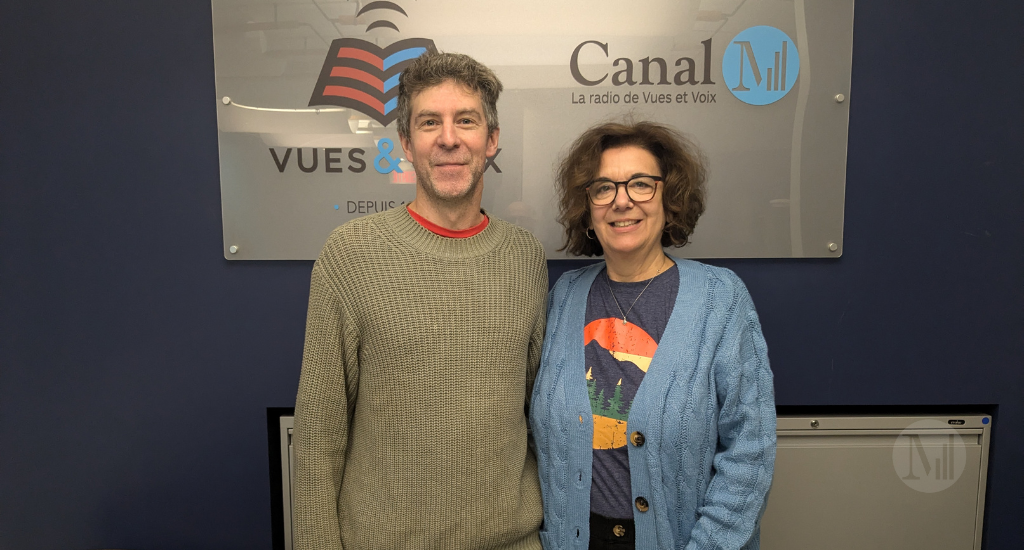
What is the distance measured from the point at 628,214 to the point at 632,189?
0.06 m

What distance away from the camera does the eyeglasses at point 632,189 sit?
107 centimetres

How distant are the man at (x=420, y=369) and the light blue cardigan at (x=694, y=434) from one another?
131 millimetres

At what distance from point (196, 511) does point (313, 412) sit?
2.97ft

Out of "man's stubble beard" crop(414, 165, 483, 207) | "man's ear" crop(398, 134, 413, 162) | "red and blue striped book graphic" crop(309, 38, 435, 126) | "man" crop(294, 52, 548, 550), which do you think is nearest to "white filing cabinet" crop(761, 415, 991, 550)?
"man" crop(294, 52, 548, 550)

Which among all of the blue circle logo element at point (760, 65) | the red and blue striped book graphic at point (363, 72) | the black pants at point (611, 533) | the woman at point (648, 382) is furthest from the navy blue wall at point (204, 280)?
the black pants at point (611, 533)

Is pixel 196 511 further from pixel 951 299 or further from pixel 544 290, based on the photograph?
pixel 951 299

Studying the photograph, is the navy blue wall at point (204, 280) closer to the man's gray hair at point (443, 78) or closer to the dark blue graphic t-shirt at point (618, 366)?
the dark blue graphic t-shirt at point (618, 366)

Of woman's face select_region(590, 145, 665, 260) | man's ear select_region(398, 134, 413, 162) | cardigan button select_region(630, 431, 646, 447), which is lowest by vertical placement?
cardigan button select_region(630, 431, 646, 447)

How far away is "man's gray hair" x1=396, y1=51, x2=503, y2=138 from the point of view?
105cm

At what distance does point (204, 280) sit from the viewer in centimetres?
150

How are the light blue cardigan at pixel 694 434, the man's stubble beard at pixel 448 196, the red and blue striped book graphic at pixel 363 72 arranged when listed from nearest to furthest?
the light blue cardigan at pixel 694 434
the man's stubble beard at pixel 448 196
the red and blue striped book graphic at pixel 363 72

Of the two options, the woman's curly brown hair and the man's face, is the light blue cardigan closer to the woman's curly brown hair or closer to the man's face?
the woman's curly brown hair

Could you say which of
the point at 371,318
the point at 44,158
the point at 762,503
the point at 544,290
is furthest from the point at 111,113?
the point at 762,503

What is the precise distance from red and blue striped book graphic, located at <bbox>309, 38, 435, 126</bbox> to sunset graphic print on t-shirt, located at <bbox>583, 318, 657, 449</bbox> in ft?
2.95
